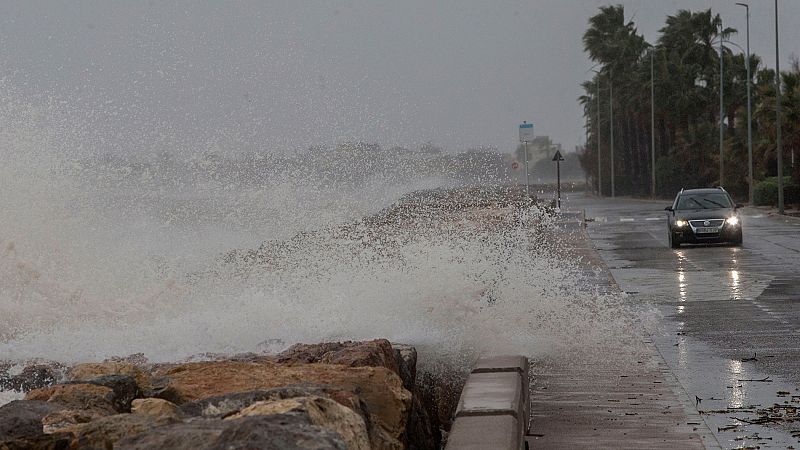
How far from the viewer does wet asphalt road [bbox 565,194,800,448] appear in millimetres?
8453

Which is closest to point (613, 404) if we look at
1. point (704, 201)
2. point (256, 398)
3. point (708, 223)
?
point (256, 398)

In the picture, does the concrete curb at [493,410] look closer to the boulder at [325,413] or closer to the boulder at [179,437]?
the boulder at [325,413]

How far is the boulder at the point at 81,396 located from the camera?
658 centimetres

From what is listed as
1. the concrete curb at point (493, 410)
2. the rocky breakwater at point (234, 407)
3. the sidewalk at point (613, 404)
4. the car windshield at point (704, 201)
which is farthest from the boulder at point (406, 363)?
the car windshield at point (704, 201)

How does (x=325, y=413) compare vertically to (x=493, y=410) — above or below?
above

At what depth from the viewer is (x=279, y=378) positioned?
23.8 ft

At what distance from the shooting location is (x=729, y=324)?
14453 mm

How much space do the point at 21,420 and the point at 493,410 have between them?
2.56 metres

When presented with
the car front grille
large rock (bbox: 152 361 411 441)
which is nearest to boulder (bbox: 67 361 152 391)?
large rock (bbox: 152 361 411 441)

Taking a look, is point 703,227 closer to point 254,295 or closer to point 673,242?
point 673,242

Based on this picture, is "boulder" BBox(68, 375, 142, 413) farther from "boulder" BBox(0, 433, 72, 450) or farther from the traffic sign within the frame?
the traffic sign

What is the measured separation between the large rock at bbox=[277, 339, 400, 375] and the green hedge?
166 feet

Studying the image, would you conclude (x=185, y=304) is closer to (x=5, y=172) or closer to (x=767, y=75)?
(x=5, y=172)

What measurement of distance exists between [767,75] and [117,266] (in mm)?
57678
